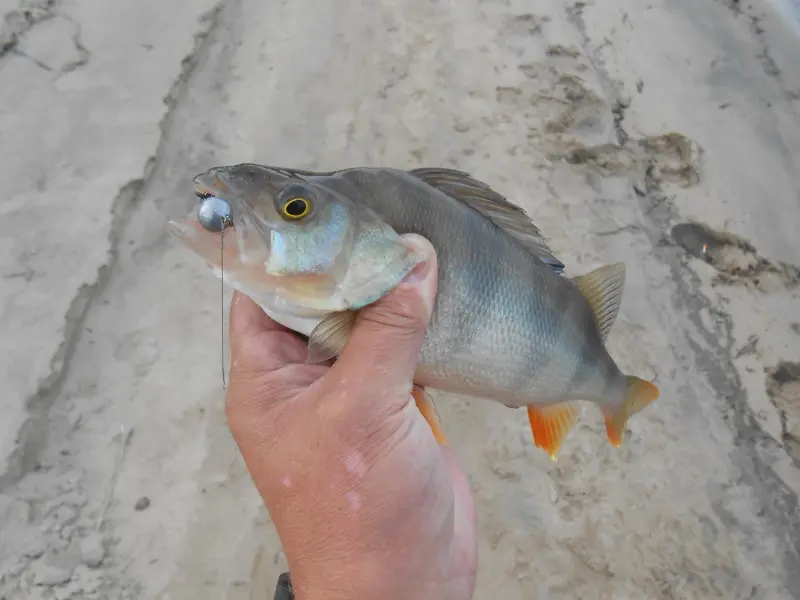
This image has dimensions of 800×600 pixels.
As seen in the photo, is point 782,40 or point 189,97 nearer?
point 189,97

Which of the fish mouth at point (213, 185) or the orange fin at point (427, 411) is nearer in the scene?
the fish mouth at point (213, 185)

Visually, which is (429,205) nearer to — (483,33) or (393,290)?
(393,290)

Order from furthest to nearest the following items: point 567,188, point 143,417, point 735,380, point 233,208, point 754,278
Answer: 1. point 567,188
2. point 754,278
3. point 735,380
4. point 143,417
5. point 233,208

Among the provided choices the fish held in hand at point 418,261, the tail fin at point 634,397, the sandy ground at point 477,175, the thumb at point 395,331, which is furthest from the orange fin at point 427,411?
the sandy ground at point 477,175

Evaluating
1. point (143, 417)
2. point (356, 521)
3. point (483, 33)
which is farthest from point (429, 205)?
point (483, 33)

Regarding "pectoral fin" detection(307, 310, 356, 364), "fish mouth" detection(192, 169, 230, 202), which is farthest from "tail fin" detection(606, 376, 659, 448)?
"fish mouth" detection(192, 169, 230, 202)

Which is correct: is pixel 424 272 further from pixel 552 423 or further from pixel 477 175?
pixel 477 175

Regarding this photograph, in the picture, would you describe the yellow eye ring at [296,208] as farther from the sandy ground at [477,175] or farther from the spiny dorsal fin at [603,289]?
the sandy ground at [477,175]
